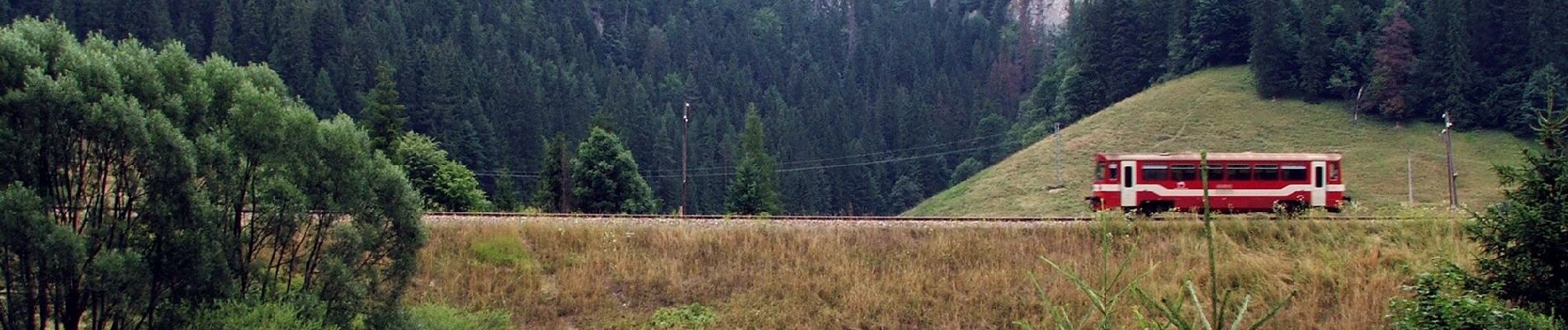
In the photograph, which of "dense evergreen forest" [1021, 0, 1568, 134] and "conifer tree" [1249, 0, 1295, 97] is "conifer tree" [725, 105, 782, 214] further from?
"conifer tree" [1249, 0, 1295, 97]

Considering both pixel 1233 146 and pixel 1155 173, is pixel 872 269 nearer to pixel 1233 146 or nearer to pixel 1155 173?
pixel 1155 173

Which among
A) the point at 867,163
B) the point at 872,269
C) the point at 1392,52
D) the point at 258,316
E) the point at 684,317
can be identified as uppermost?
the point at 1392,52

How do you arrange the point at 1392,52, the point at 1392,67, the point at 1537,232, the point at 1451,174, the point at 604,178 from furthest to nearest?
the point at 1392,52 → the point at 1392,67 → the point at 604,178 → the point at 1451,174 → the point at 1537,232

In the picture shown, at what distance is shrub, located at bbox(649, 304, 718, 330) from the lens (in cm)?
2305

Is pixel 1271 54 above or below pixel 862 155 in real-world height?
above

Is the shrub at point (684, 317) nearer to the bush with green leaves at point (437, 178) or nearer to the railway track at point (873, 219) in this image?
the railway track at point (873, 219)

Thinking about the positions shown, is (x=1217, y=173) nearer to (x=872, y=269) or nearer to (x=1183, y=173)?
(x=1183, y=173)

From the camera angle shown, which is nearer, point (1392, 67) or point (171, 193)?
point (171, 193)

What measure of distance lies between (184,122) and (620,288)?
29.1 feet

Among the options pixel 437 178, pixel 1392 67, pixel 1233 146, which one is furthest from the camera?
pixel 1392 67

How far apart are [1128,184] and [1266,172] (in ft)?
11.6

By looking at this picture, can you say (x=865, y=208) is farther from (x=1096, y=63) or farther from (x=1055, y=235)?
(x=1055, y=235)

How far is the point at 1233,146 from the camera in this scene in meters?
63.9

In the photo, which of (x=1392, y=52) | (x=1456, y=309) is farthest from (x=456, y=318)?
(x=1392, y=52)
